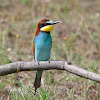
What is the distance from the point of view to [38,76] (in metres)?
3.09

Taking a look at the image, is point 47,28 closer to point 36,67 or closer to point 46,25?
point 46,25

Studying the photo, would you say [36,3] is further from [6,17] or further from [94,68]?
[94,68]

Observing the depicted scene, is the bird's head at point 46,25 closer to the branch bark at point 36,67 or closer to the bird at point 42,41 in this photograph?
the bird at point 42,41

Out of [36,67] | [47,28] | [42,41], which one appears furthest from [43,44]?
[36,67]

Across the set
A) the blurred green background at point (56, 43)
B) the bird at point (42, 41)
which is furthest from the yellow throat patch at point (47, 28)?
the blurred green background at point (56, 43)

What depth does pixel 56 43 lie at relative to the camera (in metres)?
4.82

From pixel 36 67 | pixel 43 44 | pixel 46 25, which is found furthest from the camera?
pixel 43 44

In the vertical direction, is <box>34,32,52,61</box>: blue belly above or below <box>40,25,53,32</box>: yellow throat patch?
below

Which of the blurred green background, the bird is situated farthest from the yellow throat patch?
the blurred green background

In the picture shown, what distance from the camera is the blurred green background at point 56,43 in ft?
10.3

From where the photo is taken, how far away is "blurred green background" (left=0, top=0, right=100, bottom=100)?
315 cm

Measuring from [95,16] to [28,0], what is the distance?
1.92m

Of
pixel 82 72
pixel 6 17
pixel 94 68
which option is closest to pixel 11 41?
pixel 6 17

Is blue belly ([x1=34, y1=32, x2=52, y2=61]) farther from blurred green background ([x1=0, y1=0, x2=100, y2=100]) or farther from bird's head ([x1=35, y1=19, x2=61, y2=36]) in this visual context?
blurred green background ([x1=0, y1=0, x2=100, y2=100])
